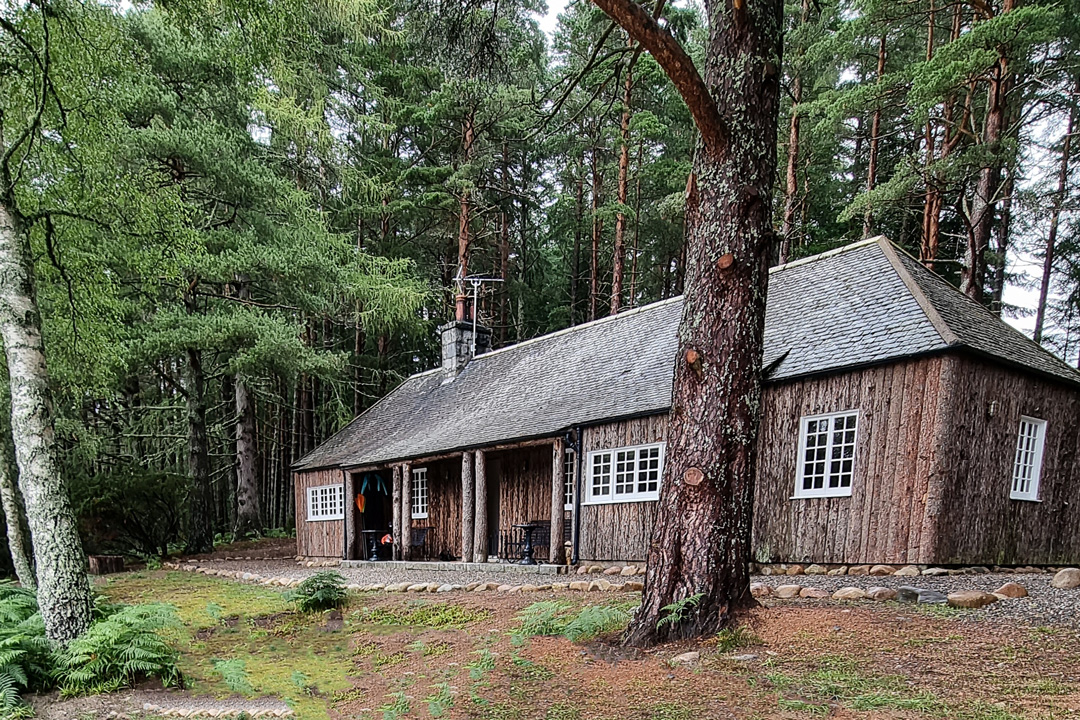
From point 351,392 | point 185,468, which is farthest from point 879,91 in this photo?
point 185,468

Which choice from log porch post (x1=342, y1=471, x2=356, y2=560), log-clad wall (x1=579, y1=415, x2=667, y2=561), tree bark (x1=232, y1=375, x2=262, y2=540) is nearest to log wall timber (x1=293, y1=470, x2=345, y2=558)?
log porch post (x1=342, y1=471, x2=356, y2=560)

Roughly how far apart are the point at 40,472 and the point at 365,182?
549 inches

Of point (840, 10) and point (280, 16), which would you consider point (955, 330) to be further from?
point (840, 10)

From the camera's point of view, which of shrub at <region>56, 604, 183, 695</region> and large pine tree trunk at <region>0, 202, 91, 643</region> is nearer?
shrub at <region>56, 604, 183, 695</region>

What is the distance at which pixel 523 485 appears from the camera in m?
13.1

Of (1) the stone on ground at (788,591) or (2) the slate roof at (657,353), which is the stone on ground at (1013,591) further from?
(2) the slate roof at (657,353)

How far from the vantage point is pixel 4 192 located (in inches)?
217

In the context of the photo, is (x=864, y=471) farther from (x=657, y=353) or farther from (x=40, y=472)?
(x=40, y=472)

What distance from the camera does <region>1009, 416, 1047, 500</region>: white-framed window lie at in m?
8.24

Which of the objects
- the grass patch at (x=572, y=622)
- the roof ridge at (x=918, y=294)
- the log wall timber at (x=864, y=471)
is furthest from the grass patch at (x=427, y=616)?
the roof ridge at (x=918, y=294)

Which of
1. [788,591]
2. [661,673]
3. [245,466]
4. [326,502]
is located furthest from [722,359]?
[245,466]

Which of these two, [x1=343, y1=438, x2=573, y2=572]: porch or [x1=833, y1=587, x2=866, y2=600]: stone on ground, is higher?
[x1=833, y1=587, x2=866, y2=600]: stone on ground

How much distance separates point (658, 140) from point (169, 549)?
20.4 metres

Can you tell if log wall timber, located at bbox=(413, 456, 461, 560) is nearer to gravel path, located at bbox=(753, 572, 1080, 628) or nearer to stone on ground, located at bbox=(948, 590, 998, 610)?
gravel path, located at bbox=(753, 572, 1080, 628)
